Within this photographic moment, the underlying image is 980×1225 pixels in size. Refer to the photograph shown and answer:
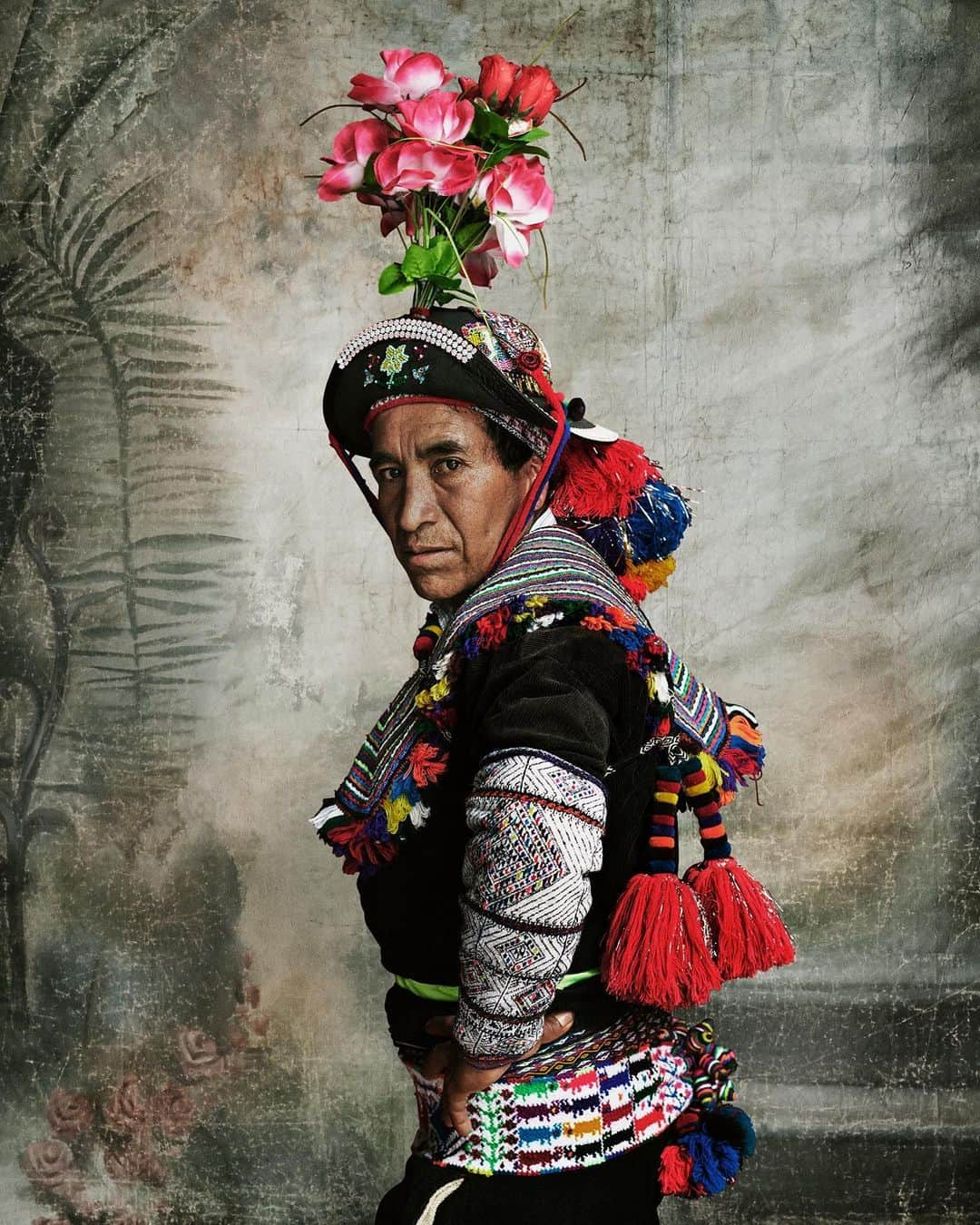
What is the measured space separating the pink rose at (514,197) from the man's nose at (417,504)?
338 millimetres

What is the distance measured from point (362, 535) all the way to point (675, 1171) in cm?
212

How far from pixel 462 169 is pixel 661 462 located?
182cm

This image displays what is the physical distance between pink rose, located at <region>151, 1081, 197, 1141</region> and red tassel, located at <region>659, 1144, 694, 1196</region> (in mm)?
2146

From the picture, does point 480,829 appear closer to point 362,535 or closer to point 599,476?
point 599,476

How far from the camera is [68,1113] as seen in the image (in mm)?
3650

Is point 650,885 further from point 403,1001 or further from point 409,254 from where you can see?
point 409,254

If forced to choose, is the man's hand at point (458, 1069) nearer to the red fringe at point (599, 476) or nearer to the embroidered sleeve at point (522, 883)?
the embroidered sleeve at point (522, 883)

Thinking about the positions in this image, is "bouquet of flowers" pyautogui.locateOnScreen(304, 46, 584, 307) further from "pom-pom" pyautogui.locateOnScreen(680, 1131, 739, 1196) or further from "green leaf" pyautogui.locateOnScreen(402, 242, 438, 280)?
"pom-pom" pyautogui.locateOnScreen(680, 1131, 739, 1196)

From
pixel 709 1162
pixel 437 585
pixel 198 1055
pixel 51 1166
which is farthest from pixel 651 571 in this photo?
pixel 51 1166

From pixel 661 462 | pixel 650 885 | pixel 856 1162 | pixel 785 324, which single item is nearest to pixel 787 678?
pixel 661 462

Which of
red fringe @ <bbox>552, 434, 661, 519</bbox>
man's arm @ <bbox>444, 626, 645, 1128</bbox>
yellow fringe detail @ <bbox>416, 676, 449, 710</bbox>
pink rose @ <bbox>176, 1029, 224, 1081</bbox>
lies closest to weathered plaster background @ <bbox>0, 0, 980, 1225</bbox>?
pink rose @ <bbox>176, 1029, 224, 1081</bbox>

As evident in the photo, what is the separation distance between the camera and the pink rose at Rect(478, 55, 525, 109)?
6.02 ft

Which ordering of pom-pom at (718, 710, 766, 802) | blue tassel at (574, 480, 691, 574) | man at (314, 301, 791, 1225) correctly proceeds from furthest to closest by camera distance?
1. blue tassel at (574, 480, 691, 574)
2. pom-pom at (718, 710, 766, 802)
3. man at (314, 301, 791, 1225)

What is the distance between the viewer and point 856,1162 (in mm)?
3557
